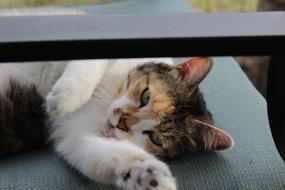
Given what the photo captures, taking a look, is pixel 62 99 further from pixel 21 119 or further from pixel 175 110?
pixel 175 110

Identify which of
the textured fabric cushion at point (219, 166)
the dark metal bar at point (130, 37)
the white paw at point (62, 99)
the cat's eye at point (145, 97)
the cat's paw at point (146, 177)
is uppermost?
the dark metal bar at point (130, 37)

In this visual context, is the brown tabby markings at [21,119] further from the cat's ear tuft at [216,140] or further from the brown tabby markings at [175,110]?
the cat's ear tuft at [216,140]

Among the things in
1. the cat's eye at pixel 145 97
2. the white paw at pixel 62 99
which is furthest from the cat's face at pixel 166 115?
the white paw at pixel 62 99

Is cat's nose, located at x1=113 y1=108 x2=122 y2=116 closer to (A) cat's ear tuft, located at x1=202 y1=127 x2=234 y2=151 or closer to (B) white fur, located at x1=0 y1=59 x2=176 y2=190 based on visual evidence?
(B) white fur, located at x1=0 y1=59 x2=176 y2=190

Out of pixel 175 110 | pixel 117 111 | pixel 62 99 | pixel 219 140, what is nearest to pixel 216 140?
pixel 219 140

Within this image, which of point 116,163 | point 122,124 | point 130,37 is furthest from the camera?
point 122,124

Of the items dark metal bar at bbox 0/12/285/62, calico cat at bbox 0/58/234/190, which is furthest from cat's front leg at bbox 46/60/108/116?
dark metal bar at bbox 0/12/285/62
